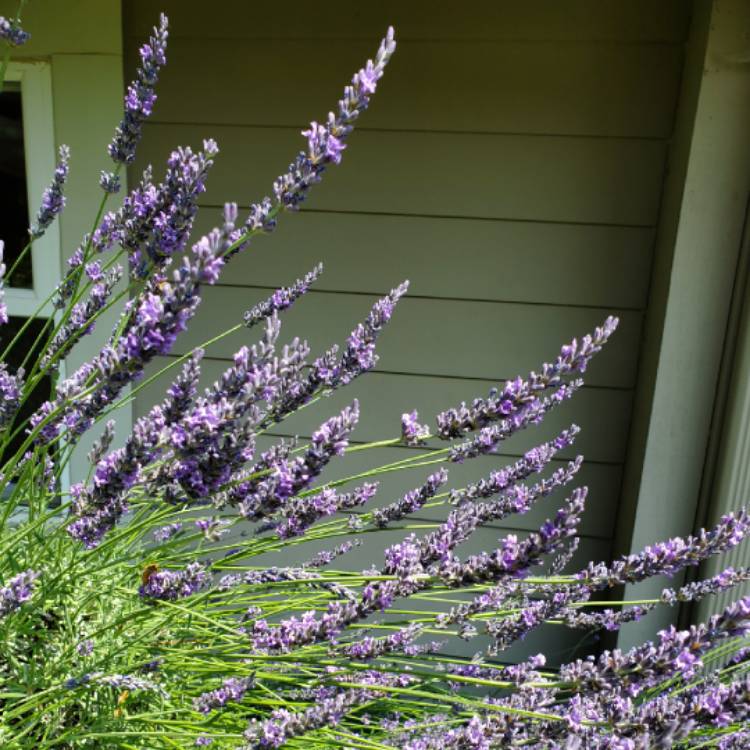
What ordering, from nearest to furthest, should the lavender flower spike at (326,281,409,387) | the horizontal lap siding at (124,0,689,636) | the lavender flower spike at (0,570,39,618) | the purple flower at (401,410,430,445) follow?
the lavender flower spike at (0,570,39,618), the purple flower at (401,410,430,445), the lavender flower spike at (326,281,409,387), the horizontal lap siding at (124,0,689,636)

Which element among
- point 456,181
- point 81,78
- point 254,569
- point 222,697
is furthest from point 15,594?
point 81,78

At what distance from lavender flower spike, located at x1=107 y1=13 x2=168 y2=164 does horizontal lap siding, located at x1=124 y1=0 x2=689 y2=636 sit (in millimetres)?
1031

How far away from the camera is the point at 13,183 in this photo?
1.90m

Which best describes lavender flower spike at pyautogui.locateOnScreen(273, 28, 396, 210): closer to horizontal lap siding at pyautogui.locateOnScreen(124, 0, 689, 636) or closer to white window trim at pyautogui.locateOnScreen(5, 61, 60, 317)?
horizontal lap siding at pyautogui.locateOnScreen(124, 0, 689, 636)

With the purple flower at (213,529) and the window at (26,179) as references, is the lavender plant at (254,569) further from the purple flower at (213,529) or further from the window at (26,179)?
the window at (26,179)

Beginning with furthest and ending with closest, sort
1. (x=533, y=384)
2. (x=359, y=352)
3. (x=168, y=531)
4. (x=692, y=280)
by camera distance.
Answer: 1. (x=692, y=280)
2. (x=168, y=531)
3. (x=359, y=352)
4. (x=533, y=384)

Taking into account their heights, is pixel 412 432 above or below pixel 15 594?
above

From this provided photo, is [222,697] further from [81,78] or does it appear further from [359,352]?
[81,78]

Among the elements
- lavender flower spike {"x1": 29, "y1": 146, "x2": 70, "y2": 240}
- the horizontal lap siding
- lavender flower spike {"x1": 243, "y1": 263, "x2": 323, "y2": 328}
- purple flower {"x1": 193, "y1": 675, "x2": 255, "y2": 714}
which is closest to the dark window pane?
the horizontal lap siding

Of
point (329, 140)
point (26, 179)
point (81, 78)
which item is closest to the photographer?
point (329, 140)

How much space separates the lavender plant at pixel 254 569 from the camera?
1.76 ft

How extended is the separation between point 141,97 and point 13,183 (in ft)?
4.80

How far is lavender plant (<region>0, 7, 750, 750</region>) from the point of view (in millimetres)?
535

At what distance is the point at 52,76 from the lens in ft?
5.74
